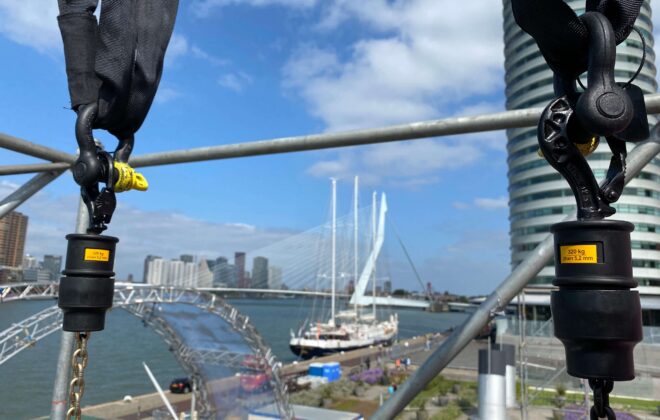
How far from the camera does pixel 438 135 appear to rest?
8.56 feet

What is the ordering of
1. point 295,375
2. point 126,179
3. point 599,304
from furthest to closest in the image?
point 295,375 → point 126,179 → point 599,304

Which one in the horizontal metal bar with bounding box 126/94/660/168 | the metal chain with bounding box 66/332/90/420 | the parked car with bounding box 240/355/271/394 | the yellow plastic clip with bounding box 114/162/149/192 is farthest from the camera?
the parked car with bounding box 240/355/271/394

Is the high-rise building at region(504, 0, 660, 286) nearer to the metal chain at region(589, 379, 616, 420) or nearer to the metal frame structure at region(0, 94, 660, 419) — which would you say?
the metal frame structure at region(0, 94, 660, 419)

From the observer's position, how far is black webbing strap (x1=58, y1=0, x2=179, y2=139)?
2.29 meters

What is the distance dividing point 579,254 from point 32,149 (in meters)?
3.37

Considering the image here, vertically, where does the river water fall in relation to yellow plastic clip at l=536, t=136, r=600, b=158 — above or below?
below

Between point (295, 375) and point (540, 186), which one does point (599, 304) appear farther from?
point (540, 186)

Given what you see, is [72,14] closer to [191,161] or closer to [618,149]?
[191,161]

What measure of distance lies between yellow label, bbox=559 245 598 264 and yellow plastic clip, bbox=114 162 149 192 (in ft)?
5.96

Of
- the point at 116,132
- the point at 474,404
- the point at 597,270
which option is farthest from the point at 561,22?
the point at 474,404

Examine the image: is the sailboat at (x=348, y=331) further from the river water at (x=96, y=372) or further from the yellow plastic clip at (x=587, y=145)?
the yellow plastic clip at (x=587, y=145)

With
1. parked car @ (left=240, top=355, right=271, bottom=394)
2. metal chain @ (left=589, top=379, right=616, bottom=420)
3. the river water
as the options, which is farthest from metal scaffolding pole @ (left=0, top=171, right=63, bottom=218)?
the river water

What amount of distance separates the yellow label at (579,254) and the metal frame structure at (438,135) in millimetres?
751

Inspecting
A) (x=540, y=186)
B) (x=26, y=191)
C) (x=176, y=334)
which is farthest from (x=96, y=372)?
(x=540, y=186)
